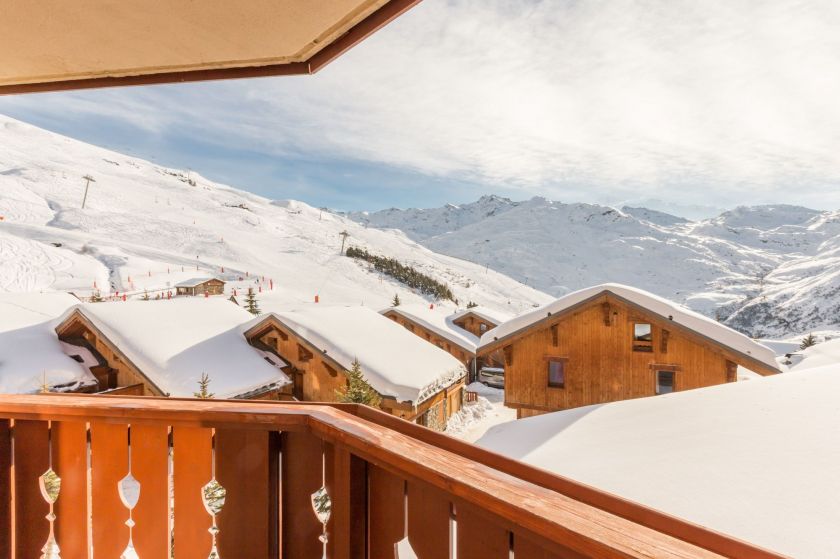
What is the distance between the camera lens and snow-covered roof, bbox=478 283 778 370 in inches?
437

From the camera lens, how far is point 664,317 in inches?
471

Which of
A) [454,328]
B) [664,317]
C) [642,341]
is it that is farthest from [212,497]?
[454,328]

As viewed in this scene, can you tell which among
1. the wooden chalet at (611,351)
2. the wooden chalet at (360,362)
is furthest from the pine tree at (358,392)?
the wooden chalet at (611,351)

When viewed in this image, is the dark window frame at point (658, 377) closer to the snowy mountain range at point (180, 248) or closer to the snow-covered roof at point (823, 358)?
the snow-covered roof at point (823, 358)

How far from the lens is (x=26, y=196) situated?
7038 centimetres

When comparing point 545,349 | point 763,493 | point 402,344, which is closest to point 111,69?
point 763,493

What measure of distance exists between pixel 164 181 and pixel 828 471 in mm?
124406

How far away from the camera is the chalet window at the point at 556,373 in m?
13.5

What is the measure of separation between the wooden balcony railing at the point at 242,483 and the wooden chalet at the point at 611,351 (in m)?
12.2

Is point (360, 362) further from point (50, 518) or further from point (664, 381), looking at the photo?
point (50, 518)

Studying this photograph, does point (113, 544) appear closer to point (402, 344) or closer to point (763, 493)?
point (763, 493)

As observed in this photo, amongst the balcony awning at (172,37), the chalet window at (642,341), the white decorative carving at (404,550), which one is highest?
the balcony awning at (172,37)

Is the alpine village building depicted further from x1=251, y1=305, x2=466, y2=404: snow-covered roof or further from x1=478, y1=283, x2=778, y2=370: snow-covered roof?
x1=478, y1=283, x2=778, y2=370: snow-covered roof

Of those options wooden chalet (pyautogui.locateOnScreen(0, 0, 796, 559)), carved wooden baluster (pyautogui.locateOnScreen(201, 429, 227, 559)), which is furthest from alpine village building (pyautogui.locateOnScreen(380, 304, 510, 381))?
carved wooden baluster (pyautogui.locateOnScreen(201, 429, 227, 559))
